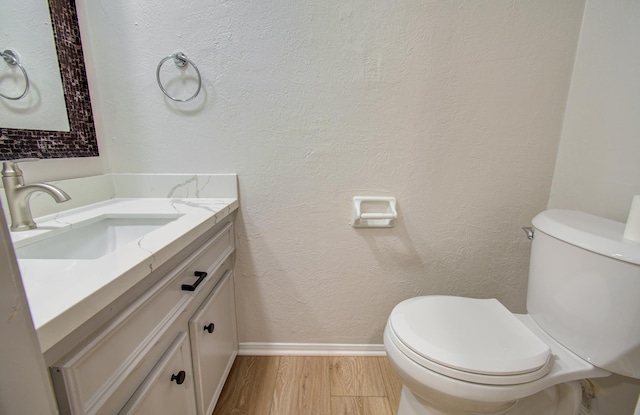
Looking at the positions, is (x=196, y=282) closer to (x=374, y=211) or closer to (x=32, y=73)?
(x=374, y=211)

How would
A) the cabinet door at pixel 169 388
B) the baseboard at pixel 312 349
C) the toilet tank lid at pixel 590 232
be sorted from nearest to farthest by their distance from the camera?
the cabinet door at pixel 169 388, the toilet tank lid at pixel 590 232, the baseboard at pixel 312 349

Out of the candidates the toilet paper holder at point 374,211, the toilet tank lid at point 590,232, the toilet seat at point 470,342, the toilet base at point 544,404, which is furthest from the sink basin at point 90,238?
the toilet tank lid at point 590,232

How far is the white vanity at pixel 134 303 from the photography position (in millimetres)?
456

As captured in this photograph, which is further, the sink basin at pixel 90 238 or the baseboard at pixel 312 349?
the baseboard at pixel 312 349

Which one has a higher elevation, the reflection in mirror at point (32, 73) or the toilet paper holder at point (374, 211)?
the reflection in mirror at point (32, 73)

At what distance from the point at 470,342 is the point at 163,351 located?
2.89ft

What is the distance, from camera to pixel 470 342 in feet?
2.81

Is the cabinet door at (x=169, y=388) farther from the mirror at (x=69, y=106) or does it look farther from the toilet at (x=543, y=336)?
the mirror at (x=69, y=106)

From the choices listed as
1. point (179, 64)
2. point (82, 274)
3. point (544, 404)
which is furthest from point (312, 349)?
point (179, 64)

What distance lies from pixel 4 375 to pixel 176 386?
627mm

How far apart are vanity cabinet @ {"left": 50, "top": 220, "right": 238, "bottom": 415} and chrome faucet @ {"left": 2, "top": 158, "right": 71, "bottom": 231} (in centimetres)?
39

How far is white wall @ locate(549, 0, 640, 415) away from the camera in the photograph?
0.93 meters

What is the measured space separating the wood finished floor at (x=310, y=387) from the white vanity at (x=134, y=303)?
12cm

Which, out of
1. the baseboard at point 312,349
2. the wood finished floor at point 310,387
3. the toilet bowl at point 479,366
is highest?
the toilet bowl at point 479,366
